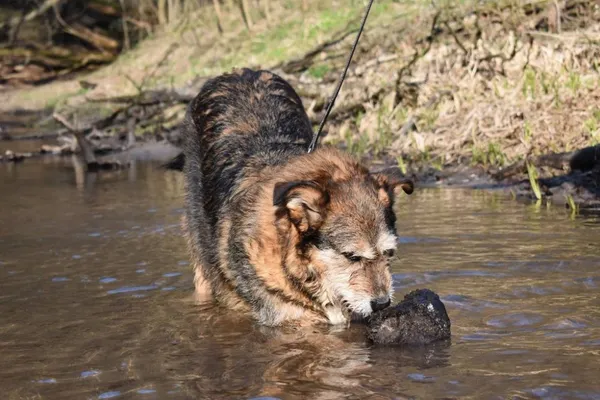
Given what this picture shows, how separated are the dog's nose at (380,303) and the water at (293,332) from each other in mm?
288

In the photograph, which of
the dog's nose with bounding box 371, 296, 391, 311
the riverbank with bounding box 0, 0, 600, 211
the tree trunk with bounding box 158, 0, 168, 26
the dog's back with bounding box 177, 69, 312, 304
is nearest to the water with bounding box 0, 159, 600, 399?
the dog's nose with bounding box 371, 296, 391, 311

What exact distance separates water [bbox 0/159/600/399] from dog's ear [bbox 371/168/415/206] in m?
1.01

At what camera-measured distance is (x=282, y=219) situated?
670 cm

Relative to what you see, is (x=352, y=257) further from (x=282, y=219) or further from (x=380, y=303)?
(x=282, y=219)

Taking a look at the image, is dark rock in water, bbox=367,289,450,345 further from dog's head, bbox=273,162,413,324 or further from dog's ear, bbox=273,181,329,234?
dog's ear, bbox=273,181,329,234

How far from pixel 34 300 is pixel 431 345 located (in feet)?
11.6

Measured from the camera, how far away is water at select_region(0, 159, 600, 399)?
555 centimetres

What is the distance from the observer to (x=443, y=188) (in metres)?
13.4

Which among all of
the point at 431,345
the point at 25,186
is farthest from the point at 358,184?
the point at 25,186

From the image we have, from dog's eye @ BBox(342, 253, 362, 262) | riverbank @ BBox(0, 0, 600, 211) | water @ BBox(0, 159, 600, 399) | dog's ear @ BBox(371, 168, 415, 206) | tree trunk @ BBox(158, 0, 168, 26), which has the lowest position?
water @ BBox(0, 159, 600, 399)

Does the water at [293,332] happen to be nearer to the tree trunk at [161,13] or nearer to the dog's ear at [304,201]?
the dog's ear at [304,201]

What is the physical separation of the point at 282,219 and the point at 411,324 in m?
1.18

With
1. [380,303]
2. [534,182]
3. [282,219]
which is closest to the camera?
[380,303]

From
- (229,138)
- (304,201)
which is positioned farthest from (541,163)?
(304,201)
